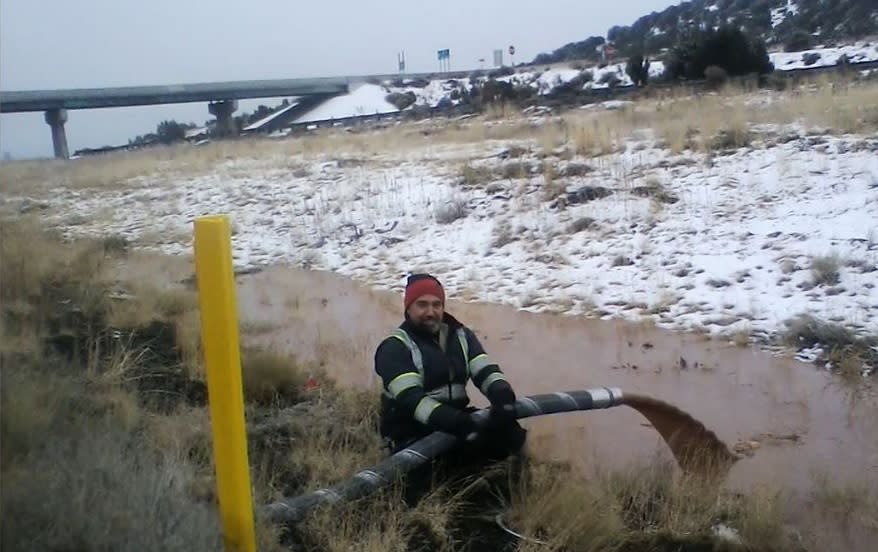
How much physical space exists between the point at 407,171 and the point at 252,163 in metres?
5.29

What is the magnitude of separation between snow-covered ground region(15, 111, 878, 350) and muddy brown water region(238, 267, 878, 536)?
622 mm

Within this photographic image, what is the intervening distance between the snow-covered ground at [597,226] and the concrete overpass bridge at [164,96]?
2.21 metres

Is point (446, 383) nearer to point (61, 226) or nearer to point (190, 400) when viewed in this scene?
point (190, 400)

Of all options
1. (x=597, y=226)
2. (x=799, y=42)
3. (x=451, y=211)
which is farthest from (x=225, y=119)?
(x=799, y=42)

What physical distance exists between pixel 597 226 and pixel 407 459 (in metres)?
7.83

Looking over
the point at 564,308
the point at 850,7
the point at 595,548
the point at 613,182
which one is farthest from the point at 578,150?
the point at 850,7

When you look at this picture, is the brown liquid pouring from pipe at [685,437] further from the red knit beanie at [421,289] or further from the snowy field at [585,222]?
the snowy field at [585,222]

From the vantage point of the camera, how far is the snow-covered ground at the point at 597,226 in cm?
902

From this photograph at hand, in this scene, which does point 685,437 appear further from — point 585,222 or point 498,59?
point 498,59

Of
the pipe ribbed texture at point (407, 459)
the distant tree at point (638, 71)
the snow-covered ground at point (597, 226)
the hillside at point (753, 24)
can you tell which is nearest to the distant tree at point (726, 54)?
the distant tree at point (638, 71)

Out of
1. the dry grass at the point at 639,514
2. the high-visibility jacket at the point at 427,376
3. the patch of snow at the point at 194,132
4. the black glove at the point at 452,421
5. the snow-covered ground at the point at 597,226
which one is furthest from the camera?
the patch of snow at the point at 194,132

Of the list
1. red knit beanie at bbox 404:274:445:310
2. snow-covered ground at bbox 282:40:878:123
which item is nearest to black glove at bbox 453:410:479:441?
red knit beanie at bbox 404:274:445:310

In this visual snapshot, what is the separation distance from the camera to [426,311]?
15.9 ft

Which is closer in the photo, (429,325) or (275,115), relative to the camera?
(429,325)
